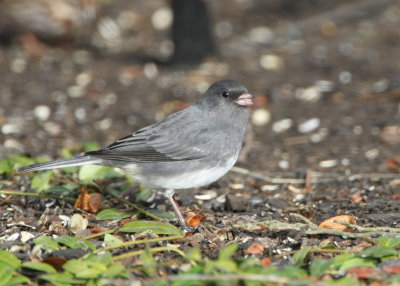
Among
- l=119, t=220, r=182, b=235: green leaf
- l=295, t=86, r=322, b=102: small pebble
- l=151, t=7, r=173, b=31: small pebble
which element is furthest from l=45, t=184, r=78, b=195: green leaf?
l=151, t=7, r=173, b=31: small pebble

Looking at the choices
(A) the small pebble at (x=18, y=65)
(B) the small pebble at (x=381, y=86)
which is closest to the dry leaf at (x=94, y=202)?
(B) the small pebble at (x=381, y=86)

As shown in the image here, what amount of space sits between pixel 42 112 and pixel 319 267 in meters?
4.16

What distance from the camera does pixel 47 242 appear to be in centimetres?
283

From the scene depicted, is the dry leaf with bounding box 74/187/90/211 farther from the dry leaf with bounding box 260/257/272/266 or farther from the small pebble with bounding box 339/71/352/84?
the small pebble with bounding box 339/71/352/84

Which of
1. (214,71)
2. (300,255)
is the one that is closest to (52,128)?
(214,71)

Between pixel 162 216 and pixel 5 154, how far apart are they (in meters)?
1.98

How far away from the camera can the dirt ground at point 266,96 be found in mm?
4152

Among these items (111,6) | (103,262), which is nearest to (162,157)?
(103,262)

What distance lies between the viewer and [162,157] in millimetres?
3582

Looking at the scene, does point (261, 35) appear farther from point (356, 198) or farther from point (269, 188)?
point (356, 198)

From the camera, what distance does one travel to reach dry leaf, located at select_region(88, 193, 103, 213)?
11.7 feet

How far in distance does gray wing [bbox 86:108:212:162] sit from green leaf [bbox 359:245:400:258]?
1154mm

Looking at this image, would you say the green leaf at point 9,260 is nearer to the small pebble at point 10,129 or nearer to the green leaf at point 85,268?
the green leaf at point 85,268

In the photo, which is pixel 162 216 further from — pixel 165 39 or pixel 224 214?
pixel 165 39
